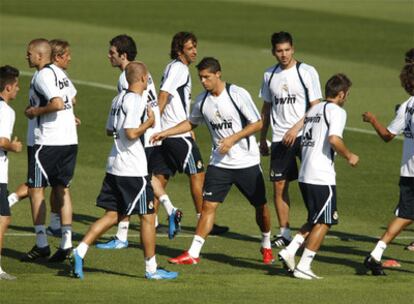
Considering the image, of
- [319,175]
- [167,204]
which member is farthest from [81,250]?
[167,204]

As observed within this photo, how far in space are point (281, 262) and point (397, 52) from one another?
21621 mm

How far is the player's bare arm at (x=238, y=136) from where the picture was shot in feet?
48.4

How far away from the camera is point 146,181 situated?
553 inches

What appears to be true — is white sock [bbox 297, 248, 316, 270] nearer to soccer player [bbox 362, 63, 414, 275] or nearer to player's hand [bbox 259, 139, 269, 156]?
soccer player [bbox 362, 63, 414, 275]

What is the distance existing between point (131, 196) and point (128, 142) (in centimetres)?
59

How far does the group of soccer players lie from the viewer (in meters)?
14.0

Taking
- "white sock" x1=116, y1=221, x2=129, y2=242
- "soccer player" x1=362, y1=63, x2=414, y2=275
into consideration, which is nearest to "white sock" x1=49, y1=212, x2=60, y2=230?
"white sock" x1=116, y1=221, x2=129, y2=242

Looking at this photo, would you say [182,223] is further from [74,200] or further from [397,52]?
[397,52]

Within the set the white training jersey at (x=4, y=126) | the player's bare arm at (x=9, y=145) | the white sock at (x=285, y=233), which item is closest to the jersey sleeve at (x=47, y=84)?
the white training jersey at (x=4, y=126)

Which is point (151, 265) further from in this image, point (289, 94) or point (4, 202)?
point (289, 94)

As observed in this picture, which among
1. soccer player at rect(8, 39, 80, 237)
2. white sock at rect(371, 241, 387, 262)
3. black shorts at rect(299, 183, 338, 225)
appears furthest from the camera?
soccer player at rect(8, 39, 80, 237)

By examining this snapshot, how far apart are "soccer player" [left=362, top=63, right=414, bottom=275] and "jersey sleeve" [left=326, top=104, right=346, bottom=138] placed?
0.53m

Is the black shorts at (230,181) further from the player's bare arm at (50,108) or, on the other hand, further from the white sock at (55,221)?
the white sock at (55,221)

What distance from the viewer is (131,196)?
14.0 m
